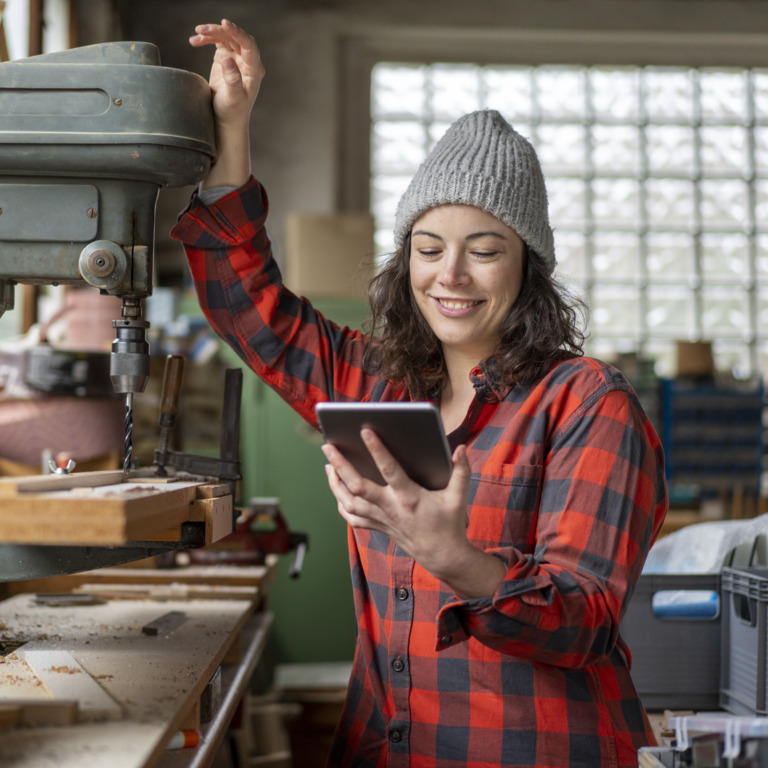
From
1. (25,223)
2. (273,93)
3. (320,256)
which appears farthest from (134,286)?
(273,93)

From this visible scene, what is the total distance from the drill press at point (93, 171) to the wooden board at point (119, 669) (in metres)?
0.14

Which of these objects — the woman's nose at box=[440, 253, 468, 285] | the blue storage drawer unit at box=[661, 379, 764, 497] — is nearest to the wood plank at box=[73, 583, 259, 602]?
the woman's nose at box=[440, 253, 468, 285]

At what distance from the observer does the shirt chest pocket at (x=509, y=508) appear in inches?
46.1

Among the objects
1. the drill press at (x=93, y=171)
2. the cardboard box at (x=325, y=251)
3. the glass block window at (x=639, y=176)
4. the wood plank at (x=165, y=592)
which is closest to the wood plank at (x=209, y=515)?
the drill press at (x=93, y=171)

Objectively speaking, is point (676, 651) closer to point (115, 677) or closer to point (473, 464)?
point (473, 464)

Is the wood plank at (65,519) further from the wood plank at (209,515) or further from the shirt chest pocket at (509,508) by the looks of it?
the shirt chest pocket at (509,508)

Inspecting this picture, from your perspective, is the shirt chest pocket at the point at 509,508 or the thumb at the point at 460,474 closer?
the thumb at the point at 460,474

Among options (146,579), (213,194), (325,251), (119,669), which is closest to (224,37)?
(213,194)

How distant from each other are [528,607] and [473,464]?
0.31 meters

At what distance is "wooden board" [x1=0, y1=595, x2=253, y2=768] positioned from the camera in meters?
0.84

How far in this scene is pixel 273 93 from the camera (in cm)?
428

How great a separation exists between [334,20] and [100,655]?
3721 mm

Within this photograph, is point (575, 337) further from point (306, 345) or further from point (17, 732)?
point (17, 732)

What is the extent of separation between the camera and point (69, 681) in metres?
1.04
